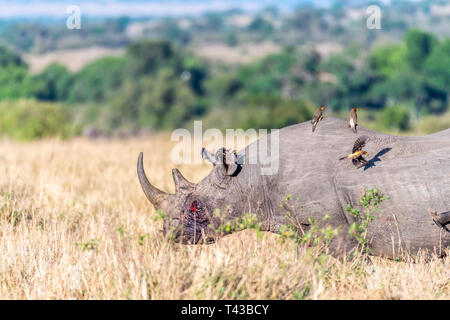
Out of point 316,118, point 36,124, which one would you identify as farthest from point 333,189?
point 36,124

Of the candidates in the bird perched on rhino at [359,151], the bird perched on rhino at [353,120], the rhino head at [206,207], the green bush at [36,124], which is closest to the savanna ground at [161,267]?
the rhino head at [206,207]

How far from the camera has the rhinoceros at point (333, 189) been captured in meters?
6.46

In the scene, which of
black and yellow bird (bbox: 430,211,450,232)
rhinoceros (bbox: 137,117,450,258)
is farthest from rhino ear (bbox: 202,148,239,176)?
black and yellow bird (bbox: 430,211,450,232)

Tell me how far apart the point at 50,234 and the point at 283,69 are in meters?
97.6

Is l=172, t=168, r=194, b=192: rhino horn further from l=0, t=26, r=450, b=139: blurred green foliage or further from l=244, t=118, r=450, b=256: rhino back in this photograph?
l=0, t=26, r=450, b=139: blurred green foliage

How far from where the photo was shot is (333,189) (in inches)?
256

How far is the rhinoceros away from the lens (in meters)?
6.46

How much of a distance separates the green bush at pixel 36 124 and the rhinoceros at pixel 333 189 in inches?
639

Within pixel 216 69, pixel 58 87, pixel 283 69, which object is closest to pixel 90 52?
pixel 216 69

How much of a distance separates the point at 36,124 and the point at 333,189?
78.3 feet

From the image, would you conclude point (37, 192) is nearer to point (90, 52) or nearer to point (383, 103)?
point (383, 103)

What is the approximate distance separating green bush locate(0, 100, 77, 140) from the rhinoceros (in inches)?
639

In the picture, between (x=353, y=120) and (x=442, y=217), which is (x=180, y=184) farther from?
(x=442, y=217)

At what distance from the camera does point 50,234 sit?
7.43 metres
